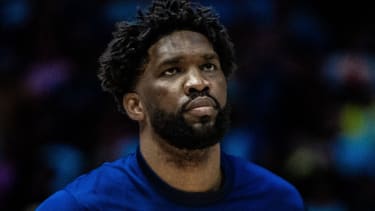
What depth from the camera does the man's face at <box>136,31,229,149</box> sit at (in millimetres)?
3428

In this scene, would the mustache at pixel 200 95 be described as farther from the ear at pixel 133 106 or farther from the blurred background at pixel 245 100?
the blurred background at pixel 245 100

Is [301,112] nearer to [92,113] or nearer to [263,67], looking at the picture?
[263,67]

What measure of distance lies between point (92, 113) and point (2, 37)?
1.35m

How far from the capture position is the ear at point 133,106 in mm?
3652

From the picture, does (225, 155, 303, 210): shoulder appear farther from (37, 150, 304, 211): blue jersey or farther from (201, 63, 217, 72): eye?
(201, 63, 217, 72): eye

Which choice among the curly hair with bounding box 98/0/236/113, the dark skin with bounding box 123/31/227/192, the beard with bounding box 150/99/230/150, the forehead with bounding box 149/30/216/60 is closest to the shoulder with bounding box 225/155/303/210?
the dark skin with bounding box 123/31/227/192

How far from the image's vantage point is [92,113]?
6.77m

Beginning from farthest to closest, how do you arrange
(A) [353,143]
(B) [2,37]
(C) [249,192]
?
(B) [2,37] → (A) [353,143] → (C) [249,192]

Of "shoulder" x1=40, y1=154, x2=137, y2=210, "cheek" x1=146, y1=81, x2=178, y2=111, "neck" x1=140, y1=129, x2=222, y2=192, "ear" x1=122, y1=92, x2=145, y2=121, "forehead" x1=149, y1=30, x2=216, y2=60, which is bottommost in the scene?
"shoulder" x1=40, y1=154, x2=137, y2=210

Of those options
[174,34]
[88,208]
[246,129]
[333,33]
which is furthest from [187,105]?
[333,33]

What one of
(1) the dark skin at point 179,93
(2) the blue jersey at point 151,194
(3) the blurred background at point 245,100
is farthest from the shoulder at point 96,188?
(3) the blurred background at point 245,100

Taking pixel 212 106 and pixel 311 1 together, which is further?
pixel 311 1

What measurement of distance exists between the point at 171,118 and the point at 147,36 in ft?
1.24

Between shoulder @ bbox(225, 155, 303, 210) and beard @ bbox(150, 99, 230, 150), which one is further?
shoulder @ bbox(225, 155, 303, 210)
